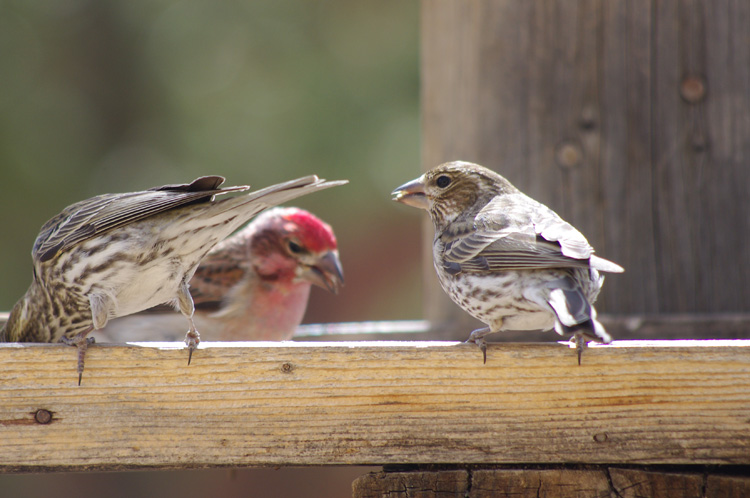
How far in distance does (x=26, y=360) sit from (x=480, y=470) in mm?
1411

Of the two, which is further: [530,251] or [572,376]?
[530,251]

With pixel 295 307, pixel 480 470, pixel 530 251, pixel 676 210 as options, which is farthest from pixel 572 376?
pixel 295 307

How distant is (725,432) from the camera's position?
240 centimetres

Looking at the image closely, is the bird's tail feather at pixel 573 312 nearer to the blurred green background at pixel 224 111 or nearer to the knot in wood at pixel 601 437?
the knot in wood at pixel 601 437

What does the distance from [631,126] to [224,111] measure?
4.79 meters

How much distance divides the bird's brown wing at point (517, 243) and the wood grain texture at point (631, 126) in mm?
511

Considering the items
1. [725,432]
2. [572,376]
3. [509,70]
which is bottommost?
[725,432]

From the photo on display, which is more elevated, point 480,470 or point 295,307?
point 295,307

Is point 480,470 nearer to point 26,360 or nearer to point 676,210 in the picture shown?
point 26,360

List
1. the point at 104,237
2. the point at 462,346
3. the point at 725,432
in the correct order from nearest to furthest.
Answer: the point at 725,432 < the point at 462,346 < the point at 104,237

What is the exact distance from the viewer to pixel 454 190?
3.74 metres

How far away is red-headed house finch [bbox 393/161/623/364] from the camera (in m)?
2.76

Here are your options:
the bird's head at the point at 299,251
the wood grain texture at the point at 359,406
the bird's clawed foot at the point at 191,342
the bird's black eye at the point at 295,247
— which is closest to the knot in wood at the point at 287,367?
the wood grain texture at the point at 359,406

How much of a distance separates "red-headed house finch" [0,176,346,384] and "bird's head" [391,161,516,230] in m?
0.90
